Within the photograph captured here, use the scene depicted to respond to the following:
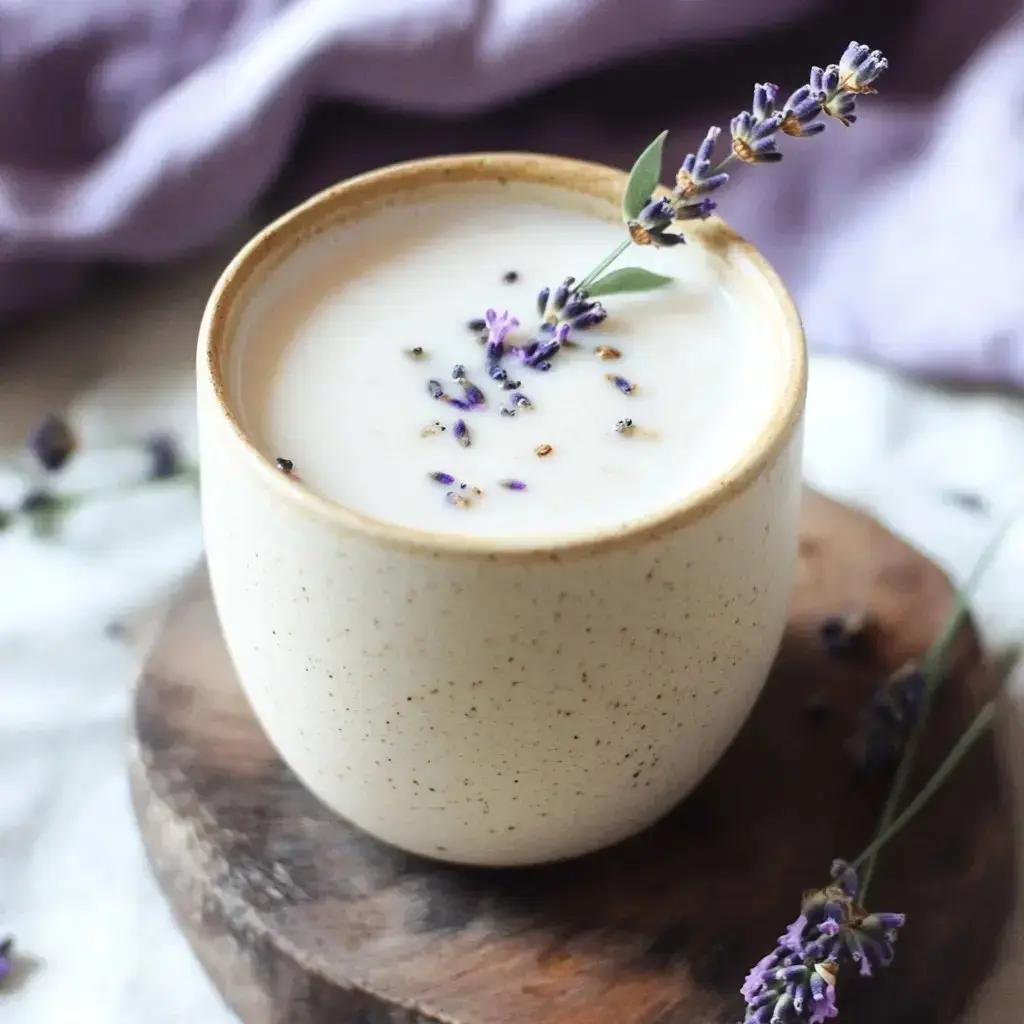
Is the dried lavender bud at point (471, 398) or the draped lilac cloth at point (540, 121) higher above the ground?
the dried lavender bud at point (471, 398)

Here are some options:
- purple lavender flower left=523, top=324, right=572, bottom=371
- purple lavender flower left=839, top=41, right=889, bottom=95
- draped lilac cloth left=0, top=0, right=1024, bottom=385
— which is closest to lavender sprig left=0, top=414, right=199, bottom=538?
draped lilac cloth left=0, top=0, right=1024, bottom=385

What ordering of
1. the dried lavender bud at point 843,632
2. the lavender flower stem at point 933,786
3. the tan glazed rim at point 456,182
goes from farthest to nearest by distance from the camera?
the dried lavender bud at point 843,632 < the lavender flower stem at point 933,786 < the tan glazed rim at point 456,182

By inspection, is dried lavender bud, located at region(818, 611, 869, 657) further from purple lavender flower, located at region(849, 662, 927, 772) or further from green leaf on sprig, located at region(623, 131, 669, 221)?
green leaf on sprig, located at region(623, 131, 669, 221)

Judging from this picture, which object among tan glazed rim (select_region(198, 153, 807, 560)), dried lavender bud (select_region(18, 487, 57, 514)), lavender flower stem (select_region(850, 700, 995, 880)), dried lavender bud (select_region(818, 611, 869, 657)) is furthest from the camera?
dried lavender bud (select_region(18, 487, 57, 514))

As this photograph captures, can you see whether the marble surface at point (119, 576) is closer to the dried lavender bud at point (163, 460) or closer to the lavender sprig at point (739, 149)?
the dried lavender bud at point (163, 460)

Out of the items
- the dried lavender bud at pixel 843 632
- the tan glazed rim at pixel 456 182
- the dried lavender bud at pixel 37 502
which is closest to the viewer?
the tan glazed rim at pixel 456 182

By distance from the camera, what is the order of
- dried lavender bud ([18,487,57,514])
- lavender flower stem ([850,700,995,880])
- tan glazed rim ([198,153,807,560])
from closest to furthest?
1. tan glazed rim ([198,153,807,560])
2. lavender flower stem ([850,700,995,880])
3. dried lavender bud ([18,487,57,514])

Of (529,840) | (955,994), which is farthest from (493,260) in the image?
(955,994)

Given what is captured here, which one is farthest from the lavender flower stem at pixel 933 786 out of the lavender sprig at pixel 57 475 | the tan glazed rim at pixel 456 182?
the lavender sprig at pixel 57 475

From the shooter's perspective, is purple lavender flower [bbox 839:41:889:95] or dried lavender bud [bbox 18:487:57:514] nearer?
purple lavender flower [bbox 839:41:889:95]
